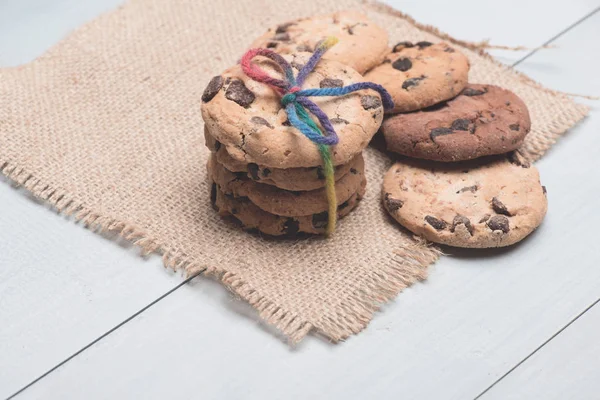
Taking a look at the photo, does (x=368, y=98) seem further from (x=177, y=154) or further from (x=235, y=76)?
(x=177, y=154)

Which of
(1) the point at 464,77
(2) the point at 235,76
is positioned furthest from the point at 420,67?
(2) the point at 235,76

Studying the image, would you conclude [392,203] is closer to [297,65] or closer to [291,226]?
[291,226]

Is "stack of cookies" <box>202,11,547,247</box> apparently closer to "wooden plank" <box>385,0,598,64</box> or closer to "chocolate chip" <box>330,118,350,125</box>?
"chocolate chip" <box>330,118,350,125</box>

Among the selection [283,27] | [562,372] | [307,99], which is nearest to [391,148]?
[307,99]

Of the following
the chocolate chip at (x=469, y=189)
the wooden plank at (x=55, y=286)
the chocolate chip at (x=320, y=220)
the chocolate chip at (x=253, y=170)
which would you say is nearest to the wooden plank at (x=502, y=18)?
the chocolate chip at (x=469, y=189)

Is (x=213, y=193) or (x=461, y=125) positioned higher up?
(x=461, y=125)

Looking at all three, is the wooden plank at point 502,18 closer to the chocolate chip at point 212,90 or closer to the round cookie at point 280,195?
the round cookie at point 280,195
